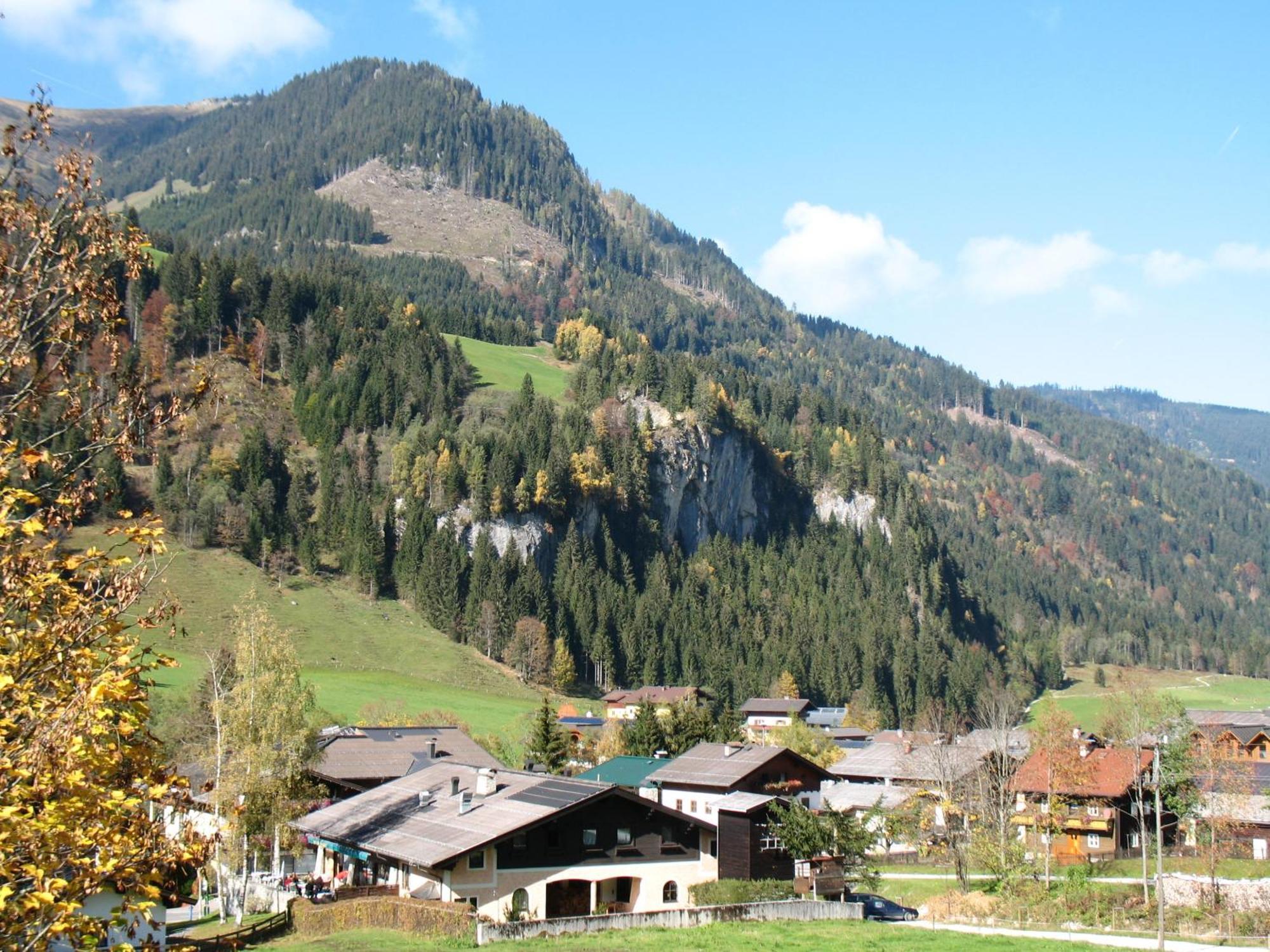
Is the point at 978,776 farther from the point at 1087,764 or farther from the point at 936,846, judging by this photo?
the point at 1087,764

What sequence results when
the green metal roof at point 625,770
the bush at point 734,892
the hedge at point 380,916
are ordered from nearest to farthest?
the hedge at point 380,916
the bush at point 734,892
the green metal roof at point 625,770

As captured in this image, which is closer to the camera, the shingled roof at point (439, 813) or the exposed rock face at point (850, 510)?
the shingled roof at point (439, 813)

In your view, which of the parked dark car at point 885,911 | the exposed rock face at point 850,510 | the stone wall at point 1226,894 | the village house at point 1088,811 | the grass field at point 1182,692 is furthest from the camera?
the exposed rock face at point 850,510

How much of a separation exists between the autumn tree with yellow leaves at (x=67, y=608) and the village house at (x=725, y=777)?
51.0 m

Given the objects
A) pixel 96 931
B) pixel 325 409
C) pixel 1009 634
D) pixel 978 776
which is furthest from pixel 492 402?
pixel 96 931

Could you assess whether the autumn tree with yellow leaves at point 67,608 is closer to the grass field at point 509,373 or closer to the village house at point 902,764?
the village house at point 902,764

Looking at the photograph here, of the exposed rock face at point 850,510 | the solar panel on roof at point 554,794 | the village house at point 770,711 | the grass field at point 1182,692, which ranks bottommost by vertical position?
the grass field at point 1182,692

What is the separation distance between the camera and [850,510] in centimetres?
19050

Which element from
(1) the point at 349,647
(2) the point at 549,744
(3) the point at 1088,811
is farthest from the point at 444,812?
(1) the point at 349,647

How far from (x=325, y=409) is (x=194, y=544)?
119 ft

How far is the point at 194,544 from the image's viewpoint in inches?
4515

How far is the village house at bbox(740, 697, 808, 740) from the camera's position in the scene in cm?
11938

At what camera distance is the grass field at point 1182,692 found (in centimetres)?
14725

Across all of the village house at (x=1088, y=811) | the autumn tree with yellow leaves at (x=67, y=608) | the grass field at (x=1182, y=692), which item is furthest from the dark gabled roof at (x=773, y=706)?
the autumn tree with yellow leaves at (x=67, y=608)
